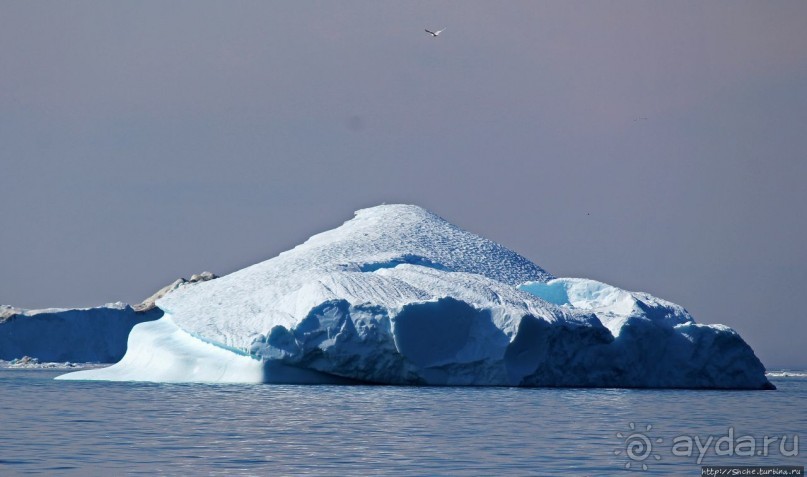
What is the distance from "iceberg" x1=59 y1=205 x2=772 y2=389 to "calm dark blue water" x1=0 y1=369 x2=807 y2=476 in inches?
49.7

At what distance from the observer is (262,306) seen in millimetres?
27984

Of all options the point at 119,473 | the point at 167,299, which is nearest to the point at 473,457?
the point at 119,473

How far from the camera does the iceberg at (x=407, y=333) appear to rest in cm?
2630

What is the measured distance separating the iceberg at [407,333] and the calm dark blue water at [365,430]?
1263mm

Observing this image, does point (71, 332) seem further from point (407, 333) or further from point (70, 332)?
point (407, 333)

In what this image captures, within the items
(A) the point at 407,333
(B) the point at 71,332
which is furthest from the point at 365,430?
(B) the point at 71,332

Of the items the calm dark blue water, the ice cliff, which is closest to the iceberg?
the calm dark blue water

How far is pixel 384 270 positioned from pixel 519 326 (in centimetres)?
525

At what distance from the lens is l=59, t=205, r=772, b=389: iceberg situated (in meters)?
26.3

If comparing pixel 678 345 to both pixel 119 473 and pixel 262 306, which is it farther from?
pixel 119 473

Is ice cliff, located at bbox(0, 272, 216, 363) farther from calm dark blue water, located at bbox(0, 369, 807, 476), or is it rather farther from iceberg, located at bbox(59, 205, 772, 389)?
calm dark blue water, located at bbox(0, 369, 807, 476)

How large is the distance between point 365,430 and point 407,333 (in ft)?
34.6

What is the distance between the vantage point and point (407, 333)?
26.1 meters

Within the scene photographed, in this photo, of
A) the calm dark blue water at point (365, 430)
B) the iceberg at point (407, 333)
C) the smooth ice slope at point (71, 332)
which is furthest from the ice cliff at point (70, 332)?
the calm dark blue water at point (365, 430)
